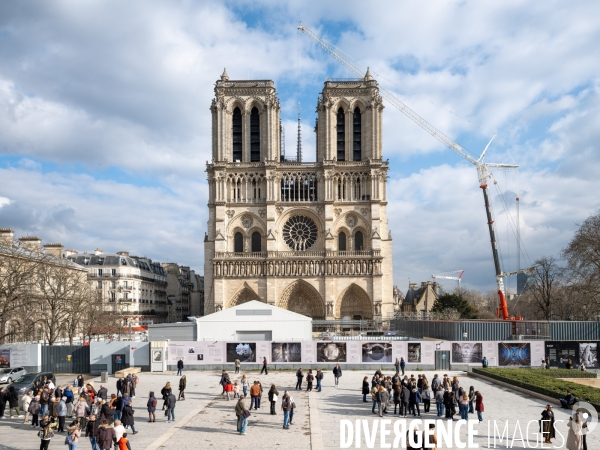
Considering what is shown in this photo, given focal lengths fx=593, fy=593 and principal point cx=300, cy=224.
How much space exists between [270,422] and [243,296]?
43930 millimetres

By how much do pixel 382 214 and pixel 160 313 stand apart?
38126 millimetres

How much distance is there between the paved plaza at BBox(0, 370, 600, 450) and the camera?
17031 millimetres

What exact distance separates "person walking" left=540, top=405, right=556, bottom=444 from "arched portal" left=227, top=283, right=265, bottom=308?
4729cm

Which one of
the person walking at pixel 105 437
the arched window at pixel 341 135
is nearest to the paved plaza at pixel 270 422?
the person walking at pixel 105 437

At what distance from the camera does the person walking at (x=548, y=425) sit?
16572mm

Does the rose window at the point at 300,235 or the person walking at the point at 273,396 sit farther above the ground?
the rose window at the point at 300,235

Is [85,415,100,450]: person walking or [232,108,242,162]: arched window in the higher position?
[232,108,242,162]: arched window

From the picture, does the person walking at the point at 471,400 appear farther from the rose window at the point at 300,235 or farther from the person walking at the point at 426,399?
the rose window at the point at 300,235

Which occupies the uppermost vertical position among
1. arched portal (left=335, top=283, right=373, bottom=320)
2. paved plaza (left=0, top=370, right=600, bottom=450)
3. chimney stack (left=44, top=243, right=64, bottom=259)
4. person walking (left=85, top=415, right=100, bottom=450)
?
chimney stack (left=44, top=243, right=64, bottom=259)

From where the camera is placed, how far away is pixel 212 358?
3403cm

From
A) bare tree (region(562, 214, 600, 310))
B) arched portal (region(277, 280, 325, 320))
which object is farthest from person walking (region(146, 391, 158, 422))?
arched portal (region(277, 280, 325, 320))

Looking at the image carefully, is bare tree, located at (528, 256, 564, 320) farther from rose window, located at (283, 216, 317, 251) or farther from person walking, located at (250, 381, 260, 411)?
person walking, located at (250, 381, 260, 411)

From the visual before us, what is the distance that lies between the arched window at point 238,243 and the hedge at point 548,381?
126 feet

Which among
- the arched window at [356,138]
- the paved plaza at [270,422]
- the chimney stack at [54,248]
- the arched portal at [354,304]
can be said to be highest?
the arched window at [356,138]
